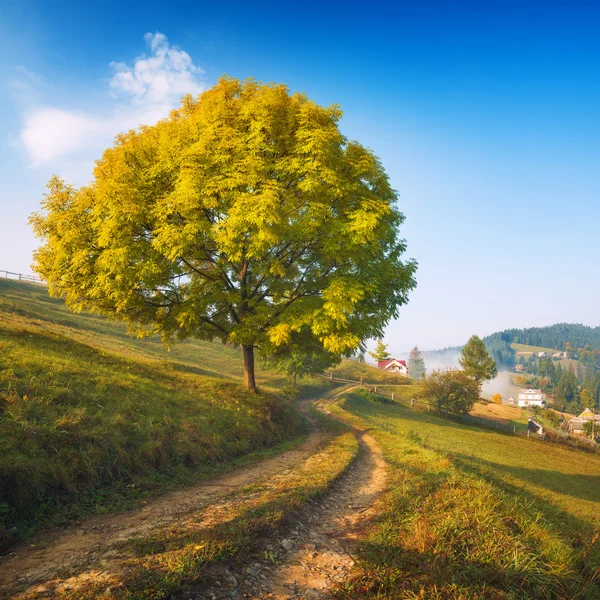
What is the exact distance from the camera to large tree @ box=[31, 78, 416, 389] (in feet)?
46.3

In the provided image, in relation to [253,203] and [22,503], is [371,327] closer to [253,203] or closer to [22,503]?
[253,203]

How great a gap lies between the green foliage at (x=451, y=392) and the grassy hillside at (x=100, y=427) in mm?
45248

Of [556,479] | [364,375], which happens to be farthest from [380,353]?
[556,479]

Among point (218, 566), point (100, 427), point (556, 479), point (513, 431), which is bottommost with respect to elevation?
point (513, 431)

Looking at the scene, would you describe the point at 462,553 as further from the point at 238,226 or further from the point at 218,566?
the point at 238,226

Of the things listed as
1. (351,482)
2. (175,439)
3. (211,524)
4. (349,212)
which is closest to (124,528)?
(211,524)

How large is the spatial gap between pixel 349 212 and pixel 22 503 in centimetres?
1319

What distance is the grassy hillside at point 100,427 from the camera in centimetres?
765

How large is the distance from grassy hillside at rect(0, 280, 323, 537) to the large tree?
2964mm

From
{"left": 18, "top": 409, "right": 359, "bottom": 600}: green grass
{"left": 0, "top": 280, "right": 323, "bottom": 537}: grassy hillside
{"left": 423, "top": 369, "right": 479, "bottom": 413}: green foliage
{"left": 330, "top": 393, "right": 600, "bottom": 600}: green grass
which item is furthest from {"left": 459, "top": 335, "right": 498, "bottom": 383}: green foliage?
{"left": 18, "top": 409, "right": 359, "bottom": 600}: green grass

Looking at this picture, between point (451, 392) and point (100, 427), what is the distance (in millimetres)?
57420

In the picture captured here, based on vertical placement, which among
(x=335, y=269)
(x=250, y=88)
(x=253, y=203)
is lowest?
(x=335, y=269)

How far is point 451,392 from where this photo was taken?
57.9 meters

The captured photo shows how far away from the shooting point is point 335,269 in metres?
17.1
